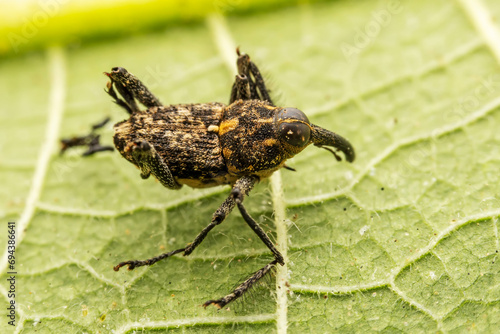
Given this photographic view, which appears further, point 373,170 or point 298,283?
Answer: point 373,170

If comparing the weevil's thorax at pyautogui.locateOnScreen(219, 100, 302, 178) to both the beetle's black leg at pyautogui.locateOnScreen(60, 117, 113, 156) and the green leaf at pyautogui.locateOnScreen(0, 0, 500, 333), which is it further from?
the beetle's black leg at pyautogui.locateOnScreen(60, 117, 113, 156)

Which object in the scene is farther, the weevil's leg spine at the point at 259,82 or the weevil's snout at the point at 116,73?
the weevil's leg spine at the point at 259,82

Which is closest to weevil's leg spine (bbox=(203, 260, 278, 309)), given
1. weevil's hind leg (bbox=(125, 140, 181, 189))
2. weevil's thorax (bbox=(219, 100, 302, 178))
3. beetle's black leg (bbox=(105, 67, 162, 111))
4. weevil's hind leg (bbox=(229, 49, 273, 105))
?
weevil's thorax (bbox=(219, 100, 302, 178))

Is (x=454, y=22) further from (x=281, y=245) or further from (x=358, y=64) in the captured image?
(x=281, y=245)

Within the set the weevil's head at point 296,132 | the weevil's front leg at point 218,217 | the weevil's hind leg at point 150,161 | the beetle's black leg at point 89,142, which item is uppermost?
the beetle's black leg at point 89,142

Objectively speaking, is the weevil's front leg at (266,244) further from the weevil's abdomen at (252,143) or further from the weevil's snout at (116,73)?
the weevil's snout at (116,73)

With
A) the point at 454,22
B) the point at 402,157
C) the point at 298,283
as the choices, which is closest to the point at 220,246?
the point at 298,283

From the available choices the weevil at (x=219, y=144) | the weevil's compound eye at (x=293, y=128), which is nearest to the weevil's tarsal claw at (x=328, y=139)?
the weevil at (x=219, y=144)
